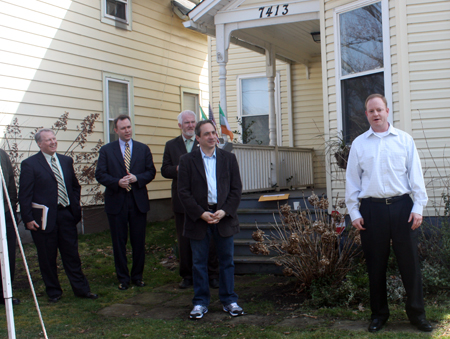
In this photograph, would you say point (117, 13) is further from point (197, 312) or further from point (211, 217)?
point (197, 312)

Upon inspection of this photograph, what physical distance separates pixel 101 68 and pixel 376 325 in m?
7.49

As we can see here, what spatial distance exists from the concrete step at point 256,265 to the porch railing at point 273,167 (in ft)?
6.45

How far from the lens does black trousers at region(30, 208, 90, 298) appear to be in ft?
17.2

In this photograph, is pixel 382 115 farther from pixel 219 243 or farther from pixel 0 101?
pixel 0 101

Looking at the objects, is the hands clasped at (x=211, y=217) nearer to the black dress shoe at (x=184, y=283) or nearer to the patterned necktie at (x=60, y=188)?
the black dress shoe at (x=184, y=283)

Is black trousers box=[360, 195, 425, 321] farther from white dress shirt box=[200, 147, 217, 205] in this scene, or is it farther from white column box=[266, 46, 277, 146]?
white column box=[266, 46, 277, 146]

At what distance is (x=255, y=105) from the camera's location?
11.5 m

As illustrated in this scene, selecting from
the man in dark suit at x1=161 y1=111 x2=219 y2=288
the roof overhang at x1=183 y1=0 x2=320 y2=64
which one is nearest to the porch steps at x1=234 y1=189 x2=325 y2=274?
the man in dark suit at x1=161 y1=111 x2=219 y2=288

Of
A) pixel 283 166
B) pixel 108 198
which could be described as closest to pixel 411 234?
pixel 108 198

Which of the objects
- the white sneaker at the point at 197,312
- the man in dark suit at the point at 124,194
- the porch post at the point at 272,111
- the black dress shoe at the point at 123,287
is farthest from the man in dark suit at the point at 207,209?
the porch post at the point at 272,111

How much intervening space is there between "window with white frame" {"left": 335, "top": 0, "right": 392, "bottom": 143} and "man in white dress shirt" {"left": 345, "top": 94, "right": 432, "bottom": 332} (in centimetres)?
241

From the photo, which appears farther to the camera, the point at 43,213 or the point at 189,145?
the point at 189,145

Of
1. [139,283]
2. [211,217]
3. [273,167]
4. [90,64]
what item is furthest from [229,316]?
[90,64]

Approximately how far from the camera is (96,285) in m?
5.93
